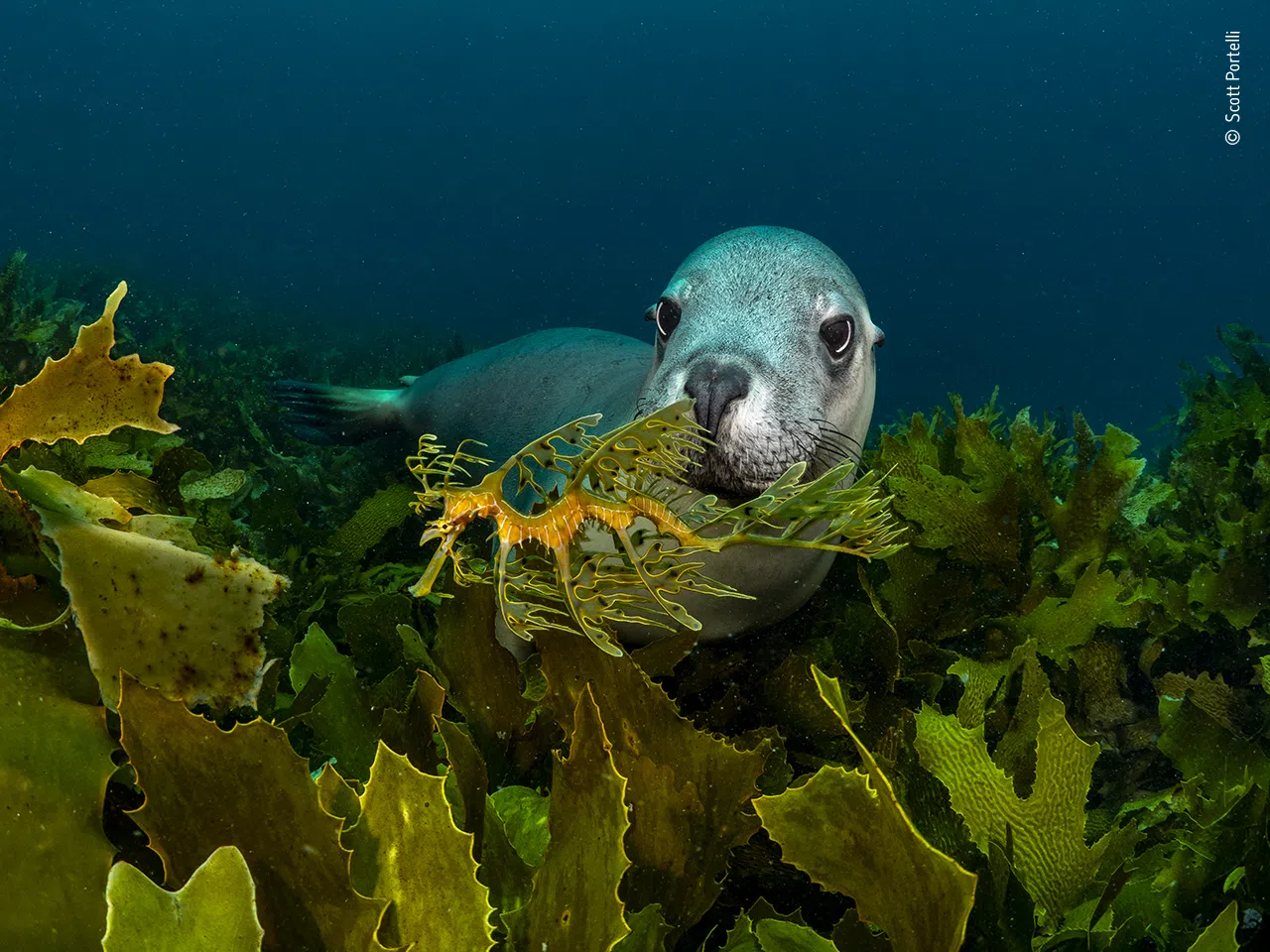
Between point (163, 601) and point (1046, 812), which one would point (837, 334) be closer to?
point (1046, 812)

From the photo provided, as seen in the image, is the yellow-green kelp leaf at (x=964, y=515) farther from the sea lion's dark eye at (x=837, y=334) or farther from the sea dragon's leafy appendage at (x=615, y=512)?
the sea dragon's leafy appendage at (x=615, y=512)

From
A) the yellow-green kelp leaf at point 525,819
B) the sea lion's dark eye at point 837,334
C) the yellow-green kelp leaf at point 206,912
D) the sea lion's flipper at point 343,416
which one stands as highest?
the sea lion's dark eye at point 837,334

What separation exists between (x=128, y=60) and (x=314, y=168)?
2427cm

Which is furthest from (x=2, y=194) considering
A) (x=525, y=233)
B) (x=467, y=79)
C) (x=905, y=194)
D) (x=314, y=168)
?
(x=905, y=194)

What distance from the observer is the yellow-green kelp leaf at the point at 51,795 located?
72 cm

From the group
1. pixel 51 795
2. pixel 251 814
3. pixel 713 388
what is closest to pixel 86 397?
pixel 51 795

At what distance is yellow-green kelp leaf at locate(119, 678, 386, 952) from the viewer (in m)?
0.71

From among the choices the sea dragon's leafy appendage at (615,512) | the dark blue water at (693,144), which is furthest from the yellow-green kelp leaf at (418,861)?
the dark blue water at (693,144)

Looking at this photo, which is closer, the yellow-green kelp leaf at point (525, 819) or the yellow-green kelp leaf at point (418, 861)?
the yellow-green kelp leaf at point (418, 861)

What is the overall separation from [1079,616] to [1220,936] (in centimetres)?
120

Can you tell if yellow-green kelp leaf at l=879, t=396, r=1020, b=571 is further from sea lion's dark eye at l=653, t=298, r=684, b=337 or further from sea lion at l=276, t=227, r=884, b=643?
sea lion's dark eye at l=653, t=298, r=684, b=337

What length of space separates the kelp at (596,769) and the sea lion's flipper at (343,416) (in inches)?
112

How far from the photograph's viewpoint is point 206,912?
568 mm

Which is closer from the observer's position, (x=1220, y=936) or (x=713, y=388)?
(x=1220, y=936)
